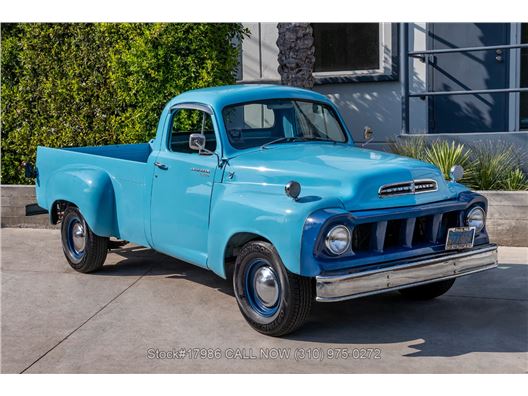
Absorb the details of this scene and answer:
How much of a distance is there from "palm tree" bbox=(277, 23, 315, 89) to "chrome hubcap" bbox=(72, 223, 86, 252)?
157 inches

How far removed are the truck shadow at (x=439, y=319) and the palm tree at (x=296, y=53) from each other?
3970 mm

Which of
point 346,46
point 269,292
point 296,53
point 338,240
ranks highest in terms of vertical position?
point 346,46

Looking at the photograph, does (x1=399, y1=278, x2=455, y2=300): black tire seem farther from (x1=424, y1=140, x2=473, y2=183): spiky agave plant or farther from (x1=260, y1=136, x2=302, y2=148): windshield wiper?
(x1=424, y1=140, x2=473, y2=183): spiky agave plant

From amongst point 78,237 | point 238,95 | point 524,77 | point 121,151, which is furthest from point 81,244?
point 524,77

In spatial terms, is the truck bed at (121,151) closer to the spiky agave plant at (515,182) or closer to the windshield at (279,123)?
the windshield at (279,123)

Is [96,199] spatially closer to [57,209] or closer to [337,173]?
[57,209]

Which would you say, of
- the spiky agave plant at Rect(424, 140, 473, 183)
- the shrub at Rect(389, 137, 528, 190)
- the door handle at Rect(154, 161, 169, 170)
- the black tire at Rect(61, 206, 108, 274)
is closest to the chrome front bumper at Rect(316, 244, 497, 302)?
the door handle at Rect(154, 161, 169, 170)

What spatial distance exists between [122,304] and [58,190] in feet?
5.80

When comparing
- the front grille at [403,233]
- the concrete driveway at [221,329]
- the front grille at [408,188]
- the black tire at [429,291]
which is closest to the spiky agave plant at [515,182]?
the concrete driveway at [221,329]

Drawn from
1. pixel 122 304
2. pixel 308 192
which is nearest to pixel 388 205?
pixel 308 192

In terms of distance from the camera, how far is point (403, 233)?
18.1ft

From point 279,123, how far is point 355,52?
6.29 m

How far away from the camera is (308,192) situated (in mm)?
5438
